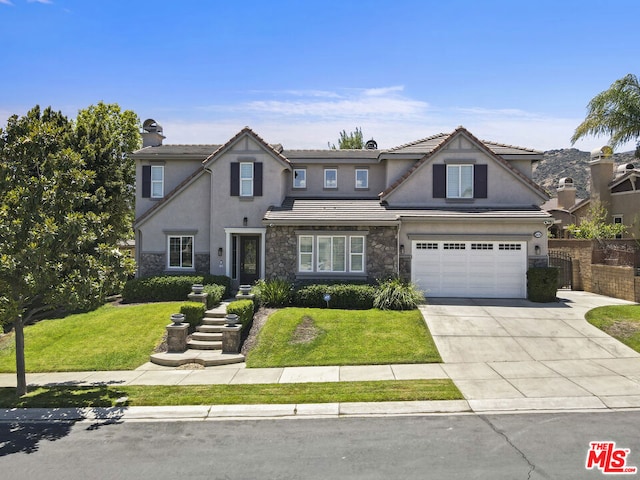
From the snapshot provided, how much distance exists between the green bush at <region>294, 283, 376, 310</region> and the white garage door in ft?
10.9

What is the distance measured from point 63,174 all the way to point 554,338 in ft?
48.4

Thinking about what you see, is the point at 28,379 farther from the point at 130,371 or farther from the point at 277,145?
the point at 277,145

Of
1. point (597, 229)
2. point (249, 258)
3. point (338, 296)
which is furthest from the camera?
point (597, 229)

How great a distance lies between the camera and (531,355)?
14.0 meters

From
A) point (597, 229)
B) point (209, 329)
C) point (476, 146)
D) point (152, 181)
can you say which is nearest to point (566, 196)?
point (597, 229)

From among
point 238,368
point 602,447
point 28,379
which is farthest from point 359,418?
point 28,379

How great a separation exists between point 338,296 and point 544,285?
28.7 feet

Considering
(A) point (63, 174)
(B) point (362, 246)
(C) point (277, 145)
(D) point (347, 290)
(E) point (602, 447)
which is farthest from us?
(C) point (277, 145)

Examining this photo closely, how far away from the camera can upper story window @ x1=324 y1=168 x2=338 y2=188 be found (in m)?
24.6

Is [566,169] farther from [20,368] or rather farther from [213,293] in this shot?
[20,368]

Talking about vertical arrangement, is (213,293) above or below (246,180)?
below

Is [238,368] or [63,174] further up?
[63,174]

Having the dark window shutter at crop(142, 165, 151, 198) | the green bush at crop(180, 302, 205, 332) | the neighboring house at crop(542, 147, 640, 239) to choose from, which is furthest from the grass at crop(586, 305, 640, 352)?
the dark window shutter at crop(142, 165, 151, 198)

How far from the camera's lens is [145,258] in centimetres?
2320
